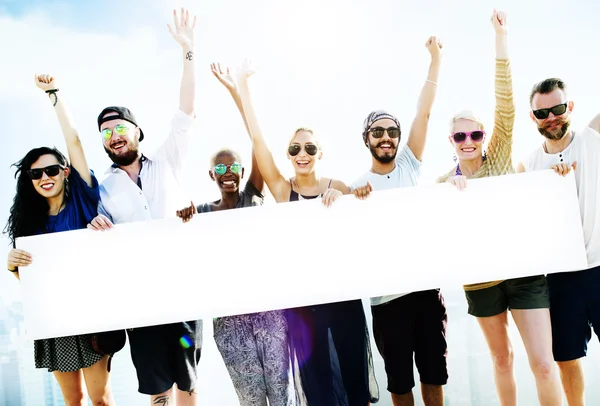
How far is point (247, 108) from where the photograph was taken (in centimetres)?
414

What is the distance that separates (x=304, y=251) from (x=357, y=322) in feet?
2.38

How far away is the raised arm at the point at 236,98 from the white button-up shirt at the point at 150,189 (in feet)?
1.68

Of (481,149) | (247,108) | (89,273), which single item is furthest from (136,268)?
(481,149)

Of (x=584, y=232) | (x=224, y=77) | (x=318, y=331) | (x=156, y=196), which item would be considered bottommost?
(x=318, y=331)

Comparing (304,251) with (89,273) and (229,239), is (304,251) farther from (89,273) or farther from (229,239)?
(89,273)

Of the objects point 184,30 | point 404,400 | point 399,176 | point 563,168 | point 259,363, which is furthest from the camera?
point 184,30

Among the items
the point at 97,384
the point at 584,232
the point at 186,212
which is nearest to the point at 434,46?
the point at 584,232

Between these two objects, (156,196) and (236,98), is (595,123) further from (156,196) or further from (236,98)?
(156,196)

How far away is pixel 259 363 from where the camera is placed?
3.74 m

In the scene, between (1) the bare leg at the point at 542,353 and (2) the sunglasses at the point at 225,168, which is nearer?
(1) the bare leg at the point at 542,353

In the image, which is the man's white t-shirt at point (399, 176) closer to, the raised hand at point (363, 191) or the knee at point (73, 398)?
the raised hand at point (363, 191)

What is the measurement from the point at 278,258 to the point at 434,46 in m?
2.47

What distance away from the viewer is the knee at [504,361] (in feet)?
13.3

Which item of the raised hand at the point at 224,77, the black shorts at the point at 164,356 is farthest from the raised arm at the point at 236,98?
the black shorts at the point at 164,356
